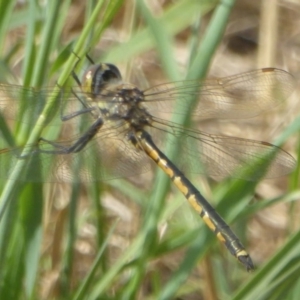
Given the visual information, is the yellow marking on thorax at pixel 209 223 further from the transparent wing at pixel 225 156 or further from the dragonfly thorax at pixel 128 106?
the dragonfly thorax at pixel 128 106

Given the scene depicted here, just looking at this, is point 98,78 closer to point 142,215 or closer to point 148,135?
point 148,135

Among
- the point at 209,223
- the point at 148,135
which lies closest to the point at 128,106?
the point at 148,135

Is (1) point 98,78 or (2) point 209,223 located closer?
(2) point 209,223

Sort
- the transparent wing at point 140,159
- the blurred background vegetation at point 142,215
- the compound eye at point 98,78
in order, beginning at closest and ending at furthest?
the blurred background vegetation at point 142,215 < the transparent wing at point 140,159 < the compound eye at point 98,78

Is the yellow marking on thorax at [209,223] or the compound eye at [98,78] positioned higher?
the compound eye at [98,78]

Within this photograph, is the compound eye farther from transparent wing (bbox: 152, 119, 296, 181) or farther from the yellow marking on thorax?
the yellow marking on thorax

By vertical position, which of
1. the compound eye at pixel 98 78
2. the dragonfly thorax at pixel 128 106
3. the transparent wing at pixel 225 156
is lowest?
the transparent wing at pixel 225 156

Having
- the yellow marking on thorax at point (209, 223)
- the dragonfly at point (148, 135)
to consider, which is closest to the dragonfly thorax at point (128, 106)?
the dragonfly at point (148, 135)

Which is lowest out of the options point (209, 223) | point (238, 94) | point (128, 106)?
point (209, 223)

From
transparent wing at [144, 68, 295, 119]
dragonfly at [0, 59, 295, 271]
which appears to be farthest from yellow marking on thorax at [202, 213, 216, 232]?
transparent wing at [144, 68, 295, 119]
